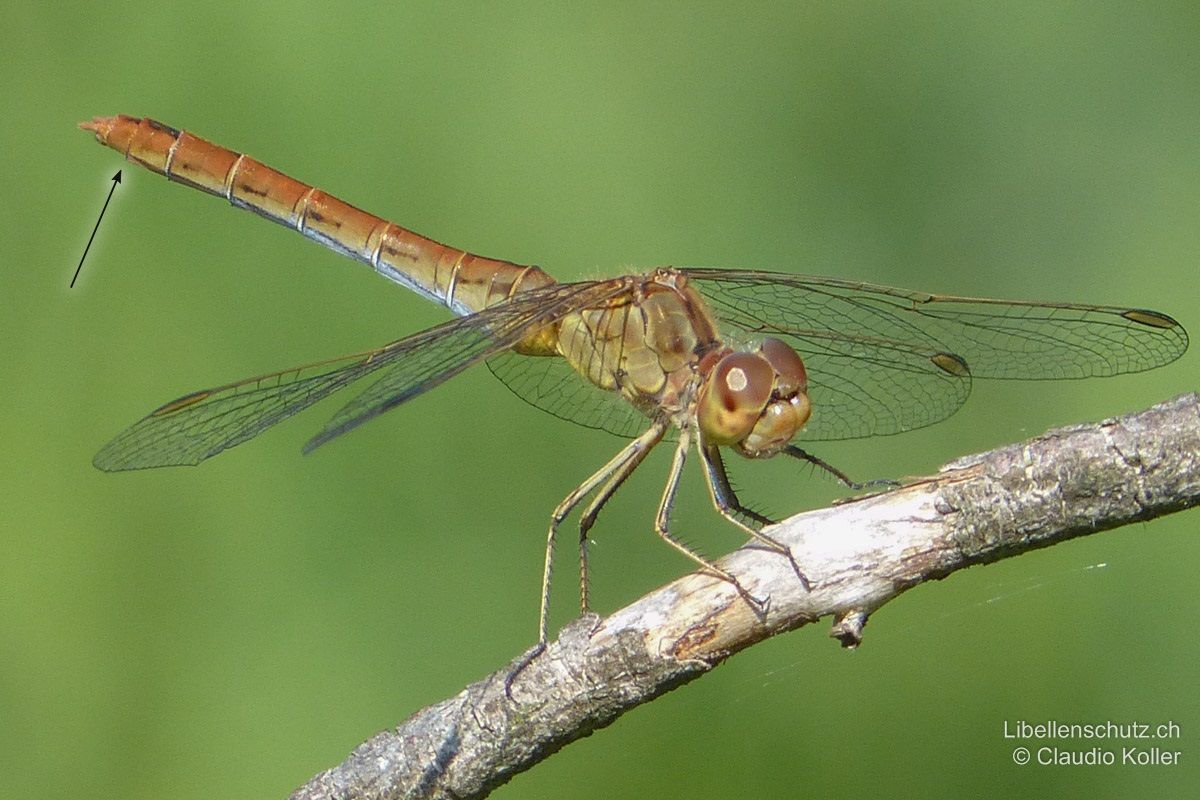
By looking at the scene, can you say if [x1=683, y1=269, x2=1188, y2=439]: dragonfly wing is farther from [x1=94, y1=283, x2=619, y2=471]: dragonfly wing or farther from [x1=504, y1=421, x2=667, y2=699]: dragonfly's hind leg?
[x1=94, y1=283, x2=619, y2=471]: dragonfly wing

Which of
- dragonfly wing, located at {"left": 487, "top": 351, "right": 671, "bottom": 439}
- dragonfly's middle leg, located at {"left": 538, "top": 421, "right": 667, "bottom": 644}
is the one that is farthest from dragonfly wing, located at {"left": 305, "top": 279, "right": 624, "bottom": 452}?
dragonfly's middle leg, located at {"left": 538, "top": 421, "right": 667, "bottom": 644}

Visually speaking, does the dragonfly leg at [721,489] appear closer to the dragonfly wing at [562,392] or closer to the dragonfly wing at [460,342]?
the dragonfly wing at [562,392]

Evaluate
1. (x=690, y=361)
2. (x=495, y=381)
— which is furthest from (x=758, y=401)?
(x=495, y=381)

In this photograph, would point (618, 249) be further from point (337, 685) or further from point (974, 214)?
point (337, 685)

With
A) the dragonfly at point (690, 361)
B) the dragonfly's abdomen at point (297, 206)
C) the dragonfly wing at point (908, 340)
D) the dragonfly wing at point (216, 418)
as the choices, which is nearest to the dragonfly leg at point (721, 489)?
the dragonfly at point (690, 361)

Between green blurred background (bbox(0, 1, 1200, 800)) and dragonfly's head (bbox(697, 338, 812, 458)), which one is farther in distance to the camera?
green blurred background (bbox(0, 1, 1200, 800))

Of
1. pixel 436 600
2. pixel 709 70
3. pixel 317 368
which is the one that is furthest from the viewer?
pixel 709 70

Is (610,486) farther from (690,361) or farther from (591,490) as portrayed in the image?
(690,361)

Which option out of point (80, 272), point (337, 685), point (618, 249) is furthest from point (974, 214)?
point (80, 272)
